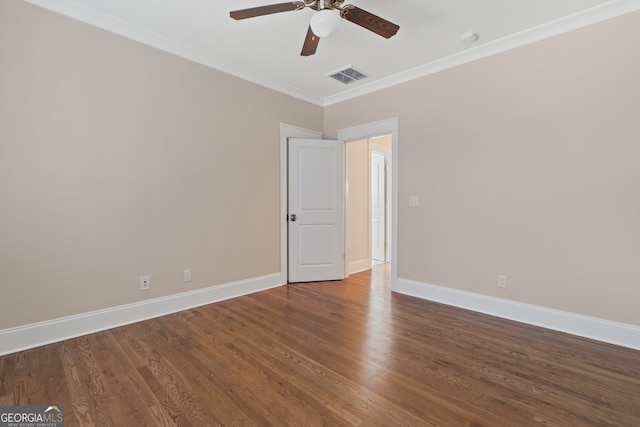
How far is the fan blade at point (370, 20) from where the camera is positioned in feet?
6.61

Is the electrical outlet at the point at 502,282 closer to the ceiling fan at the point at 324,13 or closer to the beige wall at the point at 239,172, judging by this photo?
the beige wall at the point at 239,172

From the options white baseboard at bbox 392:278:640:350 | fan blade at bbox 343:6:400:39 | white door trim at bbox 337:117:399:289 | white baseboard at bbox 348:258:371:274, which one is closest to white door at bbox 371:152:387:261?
white baseboard at bbox 348:258:371:274

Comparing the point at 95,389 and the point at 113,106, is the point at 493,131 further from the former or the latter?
the point at 95,389

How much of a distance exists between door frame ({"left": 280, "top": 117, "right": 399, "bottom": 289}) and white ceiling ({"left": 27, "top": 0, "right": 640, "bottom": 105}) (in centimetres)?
68

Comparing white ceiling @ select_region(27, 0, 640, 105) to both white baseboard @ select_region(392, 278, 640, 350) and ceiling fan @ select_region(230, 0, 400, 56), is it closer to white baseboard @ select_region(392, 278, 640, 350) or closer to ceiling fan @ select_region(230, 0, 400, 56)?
ceiling fan @ select_region(230, 0, 400, 56)

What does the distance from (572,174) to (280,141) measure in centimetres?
330

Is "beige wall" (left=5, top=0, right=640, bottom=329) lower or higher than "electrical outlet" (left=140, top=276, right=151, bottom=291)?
higher

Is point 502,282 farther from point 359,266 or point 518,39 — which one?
point 518,39

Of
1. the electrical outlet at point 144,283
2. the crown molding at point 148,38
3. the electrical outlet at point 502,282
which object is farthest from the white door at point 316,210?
the electrical outlet at point 502,282

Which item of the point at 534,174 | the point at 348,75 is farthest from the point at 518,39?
the point at 348,75

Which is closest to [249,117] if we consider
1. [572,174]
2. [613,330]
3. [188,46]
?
[188,46]

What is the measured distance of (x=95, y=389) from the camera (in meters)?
1.75

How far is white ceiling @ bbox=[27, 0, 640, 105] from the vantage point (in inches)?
93.7

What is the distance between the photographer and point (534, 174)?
275 cm
